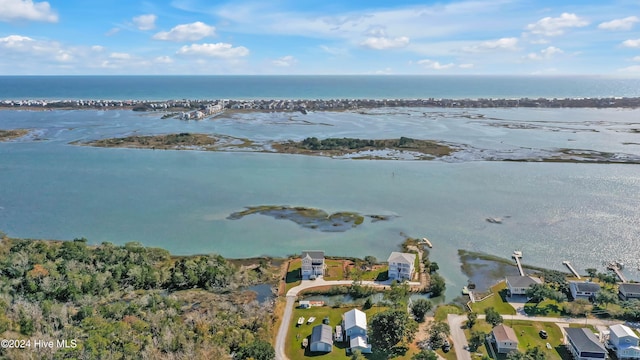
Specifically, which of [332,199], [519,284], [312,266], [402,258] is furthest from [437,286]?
[332,199]

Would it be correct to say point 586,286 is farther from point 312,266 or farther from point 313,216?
point 313,216

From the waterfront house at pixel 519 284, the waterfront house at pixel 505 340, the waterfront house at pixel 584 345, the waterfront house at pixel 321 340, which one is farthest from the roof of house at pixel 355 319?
the waterfront house at pixel 584 345

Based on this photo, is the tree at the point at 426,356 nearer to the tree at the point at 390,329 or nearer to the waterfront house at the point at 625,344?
the tree at the point at 390,329

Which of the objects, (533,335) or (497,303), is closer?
(533,335)

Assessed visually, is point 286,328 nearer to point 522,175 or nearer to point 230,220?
point 230,220

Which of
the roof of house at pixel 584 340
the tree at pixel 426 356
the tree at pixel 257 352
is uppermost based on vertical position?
the roof of house at pixel 584 340

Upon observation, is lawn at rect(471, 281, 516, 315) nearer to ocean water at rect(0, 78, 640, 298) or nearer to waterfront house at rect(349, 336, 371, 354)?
ocean water at rect(0, 78, 640, 298)
